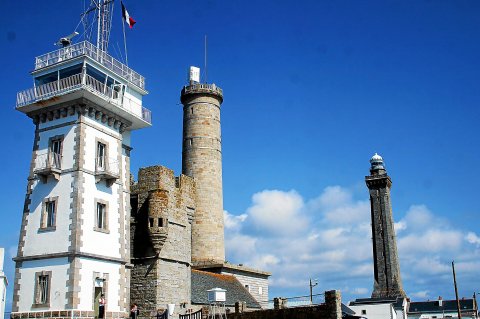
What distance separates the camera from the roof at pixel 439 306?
89.2m

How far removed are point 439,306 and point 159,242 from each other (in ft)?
240

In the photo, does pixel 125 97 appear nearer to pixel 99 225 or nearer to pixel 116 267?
pixel 99 225

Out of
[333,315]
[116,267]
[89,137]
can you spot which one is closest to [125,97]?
[89,137]

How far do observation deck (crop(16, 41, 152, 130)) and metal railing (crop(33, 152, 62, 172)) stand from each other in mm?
2943

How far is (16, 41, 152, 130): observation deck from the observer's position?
1164 inches

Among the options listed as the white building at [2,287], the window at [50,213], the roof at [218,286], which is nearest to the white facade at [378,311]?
the roof at [218,286]

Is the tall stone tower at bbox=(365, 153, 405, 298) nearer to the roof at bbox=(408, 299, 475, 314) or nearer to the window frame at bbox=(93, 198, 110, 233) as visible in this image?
the roof at bbox=(408, 299, 475, 314)

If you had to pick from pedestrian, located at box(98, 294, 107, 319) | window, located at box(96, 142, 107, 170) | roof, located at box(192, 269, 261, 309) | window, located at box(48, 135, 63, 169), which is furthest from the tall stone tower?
window, located at box(48, 135, 63, 169)

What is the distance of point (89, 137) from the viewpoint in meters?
29.9

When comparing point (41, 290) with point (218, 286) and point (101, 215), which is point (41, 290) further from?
point (218, 286)

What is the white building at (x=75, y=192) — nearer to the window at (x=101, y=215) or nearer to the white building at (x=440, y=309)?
the window at (x=101, y=215)

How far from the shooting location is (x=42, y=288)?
1091 inches

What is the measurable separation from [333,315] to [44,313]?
47.5 feet

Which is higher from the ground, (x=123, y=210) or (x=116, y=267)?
(x=123, y=210)
